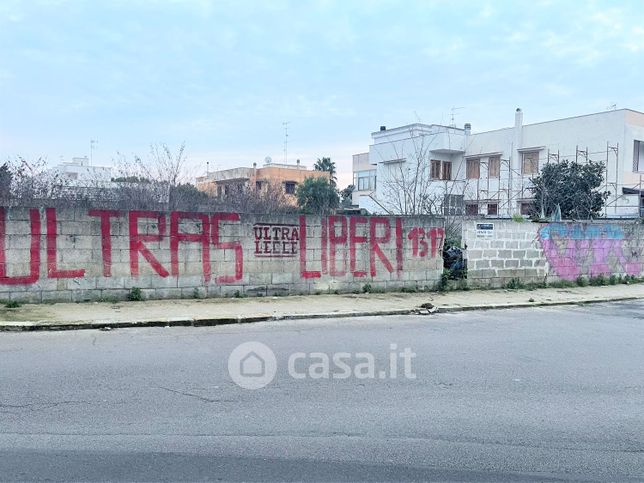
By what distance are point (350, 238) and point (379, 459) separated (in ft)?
30.0

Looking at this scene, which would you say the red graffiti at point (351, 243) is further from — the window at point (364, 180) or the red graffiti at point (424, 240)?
the window at point (364, 180)

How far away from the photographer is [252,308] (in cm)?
1051

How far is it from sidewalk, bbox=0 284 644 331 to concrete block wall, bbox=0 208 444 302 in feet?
1.40

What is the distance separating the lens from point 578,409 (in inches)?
202

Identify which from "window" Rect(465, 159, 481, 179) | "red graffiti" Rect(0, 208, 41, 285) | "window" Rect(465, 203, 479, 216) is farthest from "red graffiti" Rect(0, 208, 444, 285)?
"window" Rect(465, 159, 481, 179)

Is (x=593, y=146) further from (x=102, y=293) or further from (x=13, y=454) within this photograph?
(x=13, y=454)

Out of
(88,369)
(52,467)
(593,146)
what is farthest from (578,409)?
(593,146)

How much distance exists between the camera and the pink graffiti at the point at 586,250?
15.8 metres

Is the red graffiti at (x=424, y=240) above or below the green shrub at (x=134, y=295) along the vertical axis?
above

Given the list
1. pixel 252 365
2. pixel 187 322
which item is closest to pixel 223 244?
pixel 187 322

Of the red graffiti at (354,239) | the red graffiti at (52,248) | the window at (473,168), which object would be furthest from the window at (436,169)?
the red graffiti at (52,248)

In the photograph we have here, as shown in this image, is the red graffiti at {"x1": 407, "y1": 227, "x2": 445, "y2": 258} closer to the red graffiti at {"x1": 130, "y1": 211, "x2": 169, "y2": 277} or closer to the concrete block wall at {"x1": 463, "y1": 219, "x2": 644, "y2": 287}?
the concrete block wall at {"x1": 463, "y1": 219, "x2": 644, "y2": 287}

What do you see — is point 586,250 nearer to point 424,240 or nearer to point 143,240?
point 424,240

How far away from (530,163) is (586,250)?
68.9ft
